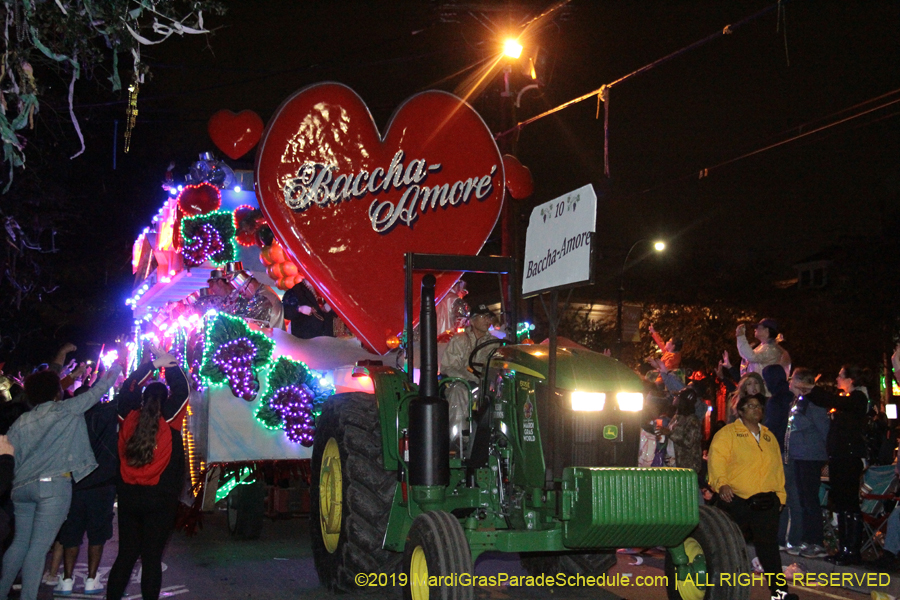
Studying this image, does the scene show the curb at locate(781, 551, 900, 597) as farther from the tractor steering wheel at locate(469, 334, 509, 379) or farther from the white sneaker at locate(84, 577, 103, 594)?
the white sneaker at locate(84, 577, 103, 594)

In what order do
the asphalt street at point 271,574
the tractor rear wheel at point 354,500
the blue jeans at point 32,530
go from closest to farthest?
the blue jeans at point 32,530
the tractor rear wheel at point 354,500
the asphalt street at point 271,574

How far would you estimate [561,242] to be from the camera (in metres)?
5.48

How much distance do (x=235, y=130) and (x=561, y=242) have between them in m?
4.81

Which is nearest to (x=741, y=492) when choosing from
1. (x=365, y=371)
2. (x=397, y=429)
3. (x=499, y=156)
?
(x=397, y=429)

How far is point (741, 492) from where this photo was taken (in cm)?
664

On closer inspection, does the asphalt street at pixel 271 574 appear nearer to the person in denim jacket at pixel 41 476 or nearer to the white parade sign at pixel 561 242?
the person in denim jacket at pixel 41 476

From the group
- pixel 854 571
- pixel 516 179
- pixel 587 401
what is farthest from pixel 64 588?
pixel 854 571

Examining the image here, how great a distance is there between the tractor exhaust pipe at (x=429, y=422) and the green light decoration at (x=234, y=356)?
350 cm

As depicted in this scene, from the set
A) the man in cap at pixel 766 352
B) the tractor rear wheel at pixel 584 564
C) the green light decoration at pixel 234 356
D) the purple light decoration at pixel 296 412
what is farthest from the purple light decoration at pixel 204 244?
the man in cap at pixel 766 352

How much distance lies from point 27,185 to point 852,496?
17.7 m

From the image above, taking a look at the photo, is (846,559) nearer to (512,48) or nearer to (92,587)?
(92,587)

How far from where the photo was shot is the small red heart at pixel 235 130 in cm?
909

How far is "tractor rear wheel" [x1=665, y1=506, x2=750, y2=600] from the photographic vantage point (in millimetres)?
5293

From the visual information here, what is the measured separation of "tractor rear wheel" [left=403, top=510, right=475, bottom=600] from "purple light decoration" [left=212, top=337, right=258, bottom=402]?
379 centimetres
